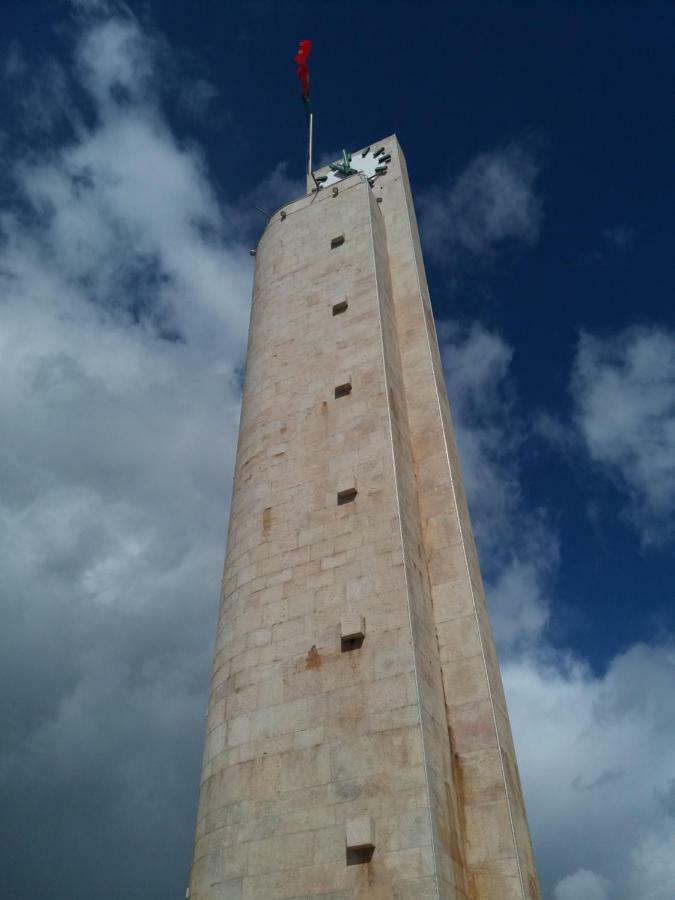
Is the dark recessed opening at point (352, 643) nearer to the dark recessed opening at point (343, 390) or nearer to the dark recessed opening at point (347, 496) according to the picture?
the dark recessed opening at point (347, 496)

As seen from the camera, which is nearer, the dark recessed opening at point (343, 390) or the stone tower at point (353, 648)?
the stone tower at point (353, 648)

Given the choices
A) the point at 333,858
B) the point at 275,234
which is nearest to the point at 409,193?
the point at 275,234

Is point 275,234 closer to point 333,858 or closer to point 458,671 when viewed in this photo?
point 458,671

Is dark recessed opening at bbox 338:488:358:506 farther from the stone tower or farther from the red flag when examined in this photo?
the red flag

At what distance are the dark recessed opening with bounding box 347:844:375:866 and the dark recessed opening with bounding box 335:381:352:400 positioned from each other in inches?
355

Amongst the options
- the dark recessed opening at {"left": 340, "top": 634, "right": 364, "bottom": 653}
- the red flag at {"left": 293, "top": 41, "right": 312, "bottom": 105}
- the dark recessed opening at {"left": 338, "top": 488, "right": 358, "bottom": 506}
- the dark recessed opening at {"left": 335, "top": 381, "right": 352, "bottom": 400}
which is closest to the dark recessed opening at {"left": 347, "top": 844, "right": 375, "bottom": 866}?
the dark recessed opening at {"left": 340, "top": 634, "right": 364, "bottom": 653}

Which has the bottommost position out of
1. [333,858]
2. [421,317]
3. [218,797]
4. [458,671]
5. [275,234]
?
[333,858]

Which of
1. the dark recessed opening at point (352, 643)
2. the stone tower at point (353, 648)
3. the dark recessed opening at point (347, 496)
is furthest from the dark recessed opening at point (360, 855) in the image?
the dark recessed opening at point (347, 496)

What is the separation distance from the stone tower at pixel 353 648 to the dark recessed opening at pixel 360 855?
0.03 meters

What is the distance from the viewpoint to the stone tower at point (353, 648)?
1012 centimetres

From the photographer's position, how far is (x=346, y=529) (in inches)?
527

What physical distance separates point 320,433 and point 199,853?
8.08 meters

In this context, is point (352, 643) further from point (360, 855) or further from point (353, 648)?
point (360, 855)

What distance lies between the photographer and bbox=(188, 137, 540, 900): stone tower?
33.2 feet
